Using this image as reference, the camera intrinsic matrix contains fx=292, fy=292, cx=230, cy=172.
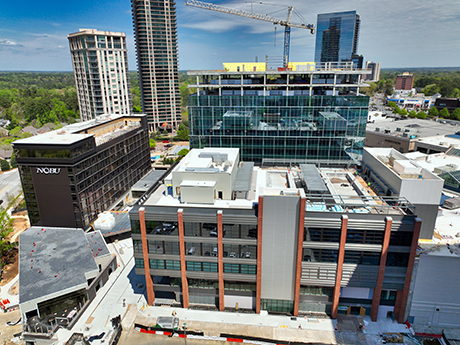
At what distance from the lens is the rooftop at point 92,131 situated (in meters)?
64.3

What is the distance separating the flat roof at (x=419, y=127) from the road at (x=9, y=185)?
145711 millimetres

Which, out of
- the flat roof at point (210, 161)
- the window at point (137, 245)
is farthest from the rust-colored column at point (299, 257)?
the window at point (137, 245)

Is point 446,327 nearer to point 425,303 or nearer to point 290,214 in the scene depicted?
point 425,303

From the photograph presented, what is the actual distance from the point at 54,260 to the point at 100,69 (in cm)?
10430

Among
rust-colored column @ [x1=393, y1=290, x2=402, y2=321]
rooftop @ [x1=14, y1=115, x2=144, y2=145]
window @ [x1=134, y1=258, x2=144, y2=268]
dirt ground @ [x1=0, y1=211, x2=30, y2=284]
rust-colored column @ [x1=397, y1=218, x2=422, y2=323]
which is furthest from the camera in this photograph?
rooftop @ [x1=14, y1=115, x2=144, y2=145]

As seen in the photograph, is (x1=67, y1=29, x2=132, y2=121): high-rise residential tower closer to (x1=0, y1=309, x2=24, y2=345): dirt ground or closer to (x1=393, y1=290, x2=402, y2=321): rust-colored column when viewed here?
(x1=0, y1=309, x2=24, y2=345): dirt ground

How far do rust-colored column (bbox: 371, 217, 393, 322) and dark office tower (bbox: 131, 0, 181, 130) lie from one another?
165 m

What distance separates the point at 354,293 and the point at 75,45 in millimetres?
152120

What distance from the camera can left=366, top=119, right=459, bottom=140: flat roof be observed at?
397ft

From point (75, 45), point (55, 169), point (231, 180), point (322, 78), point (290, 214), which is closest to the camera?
point (290, 214)

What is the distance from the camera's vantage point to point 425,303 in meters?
45.9

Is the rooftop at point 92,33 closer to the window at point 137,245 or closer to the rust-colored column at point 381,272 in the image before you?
the window at point 137,245

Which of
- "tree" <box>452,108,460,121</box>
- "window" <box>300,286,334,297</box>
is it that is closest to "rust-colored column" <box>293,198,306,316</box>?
"window" <box>300,286,334,297</box>

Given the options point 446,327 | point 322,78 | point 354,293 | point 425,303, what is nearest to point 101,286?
point 354,293
